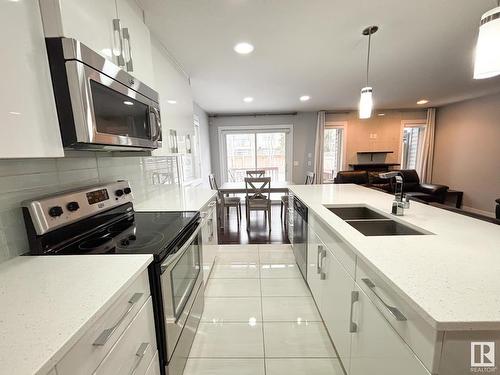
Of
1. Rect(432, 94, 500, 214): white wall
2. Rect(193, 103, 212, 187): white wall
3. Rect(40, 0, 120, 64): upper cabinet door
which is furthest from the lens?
Rect(193, 103, 212, 187): white wall

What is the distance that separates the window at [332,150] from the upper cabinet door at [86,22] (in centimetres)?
547

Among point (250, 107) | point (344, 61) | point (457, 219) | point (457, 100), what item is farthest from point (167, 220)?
point (457, 100)

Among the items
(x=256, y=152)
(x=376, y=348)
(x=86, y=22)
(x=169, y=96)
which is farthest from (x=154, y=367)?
(x=256, y=152)

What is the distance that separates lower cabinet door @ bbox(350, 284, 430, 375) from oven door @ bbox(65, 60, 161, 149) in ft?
4.51

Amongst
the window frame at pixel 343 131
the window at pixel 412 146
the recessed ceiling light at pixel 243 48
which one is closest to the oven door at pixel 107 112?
the recessed ceiling light at pixel 243 48

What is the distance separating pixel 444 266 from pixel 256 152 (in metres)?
5.38

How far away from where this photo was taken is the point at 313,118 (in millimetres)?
5809

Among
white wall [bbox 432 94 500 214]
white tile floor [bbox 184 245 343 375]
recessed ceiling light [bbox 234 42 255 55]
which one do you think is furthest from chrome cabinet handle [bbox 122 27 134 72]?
white wall [bbox 432 94 500 214]

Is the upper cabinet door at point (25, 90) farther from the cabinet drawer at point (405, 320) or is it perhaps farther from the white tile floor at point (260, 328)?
the white tile floor at point (260, 328)

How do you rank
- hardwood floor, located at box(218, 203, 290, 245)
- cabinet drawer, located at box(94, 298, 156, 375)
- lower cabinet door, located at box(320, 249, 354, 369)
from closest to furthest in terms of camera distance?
cabinet drawer, located at box(94, 298, 156, 375), lower cabinet door, located at box(320, 249, 354, 369), hardwood floor, located at box(218, 203, 290, 245)

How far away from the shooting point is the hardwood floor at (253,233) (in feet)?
11.2

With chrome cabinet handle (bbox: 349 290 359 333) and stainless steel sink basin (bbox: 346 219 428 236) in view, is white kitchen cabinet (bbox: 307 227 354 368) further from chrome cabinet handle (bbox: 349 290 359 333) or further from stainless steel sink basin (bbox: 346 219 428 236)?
stainless steel sink basin (bbox: 346 219 428 236)

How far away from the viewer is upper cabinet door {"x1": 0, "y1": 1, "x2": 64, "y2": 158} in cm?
66

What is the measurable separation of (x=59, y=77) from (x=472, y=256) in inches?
70.3
